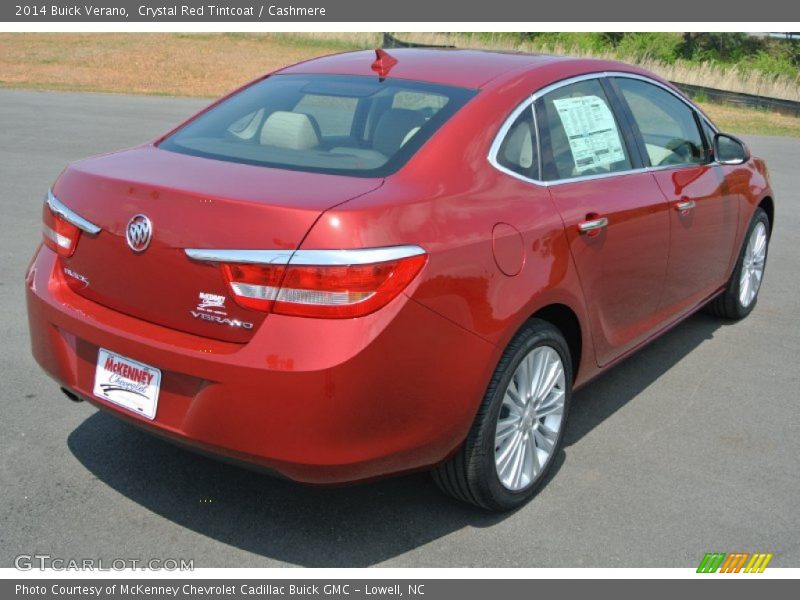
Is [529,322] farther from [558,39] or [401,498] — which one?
[558,39]

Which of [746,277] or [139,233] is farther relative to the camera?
[746,277]

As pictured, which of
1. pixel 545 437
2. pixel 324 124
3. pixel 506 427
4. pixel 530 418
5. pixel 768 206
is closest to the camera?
pixel 506 427

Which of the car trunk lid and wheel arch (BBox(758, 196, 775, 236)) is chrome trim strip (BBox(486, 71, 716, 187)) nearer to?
the car trunk lid

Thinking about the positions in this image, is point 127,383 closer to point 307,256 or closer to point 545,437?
point 307,256

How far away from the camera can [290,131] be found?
3857 mm

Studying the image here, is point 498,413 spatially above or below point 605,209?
below

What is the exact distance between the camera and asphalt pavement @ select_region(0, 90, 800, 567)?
3467 mm

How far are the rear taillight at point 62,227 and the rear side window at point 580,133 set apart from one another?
6.01ft

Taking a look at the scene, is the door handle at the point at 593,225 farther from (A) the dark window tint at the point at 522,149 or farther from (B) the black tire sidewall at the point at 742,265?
(B) the black tire sidewall at the point at 742,265

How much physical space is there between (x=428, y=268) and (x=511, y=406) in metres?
0.82

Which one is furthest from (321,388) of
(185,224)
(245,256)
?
(185,224)

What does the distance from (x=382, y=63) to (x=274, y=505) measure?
198 centimetres

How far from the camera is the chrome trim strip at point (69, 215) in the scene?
3.38 metres

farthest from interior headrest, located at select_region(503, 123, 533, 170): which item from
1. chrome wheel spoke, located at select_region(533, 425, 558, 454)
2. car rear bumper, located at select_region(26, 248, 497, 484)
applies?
chrome wheel spoke, located at select_region(533, 425, 558, 454)
